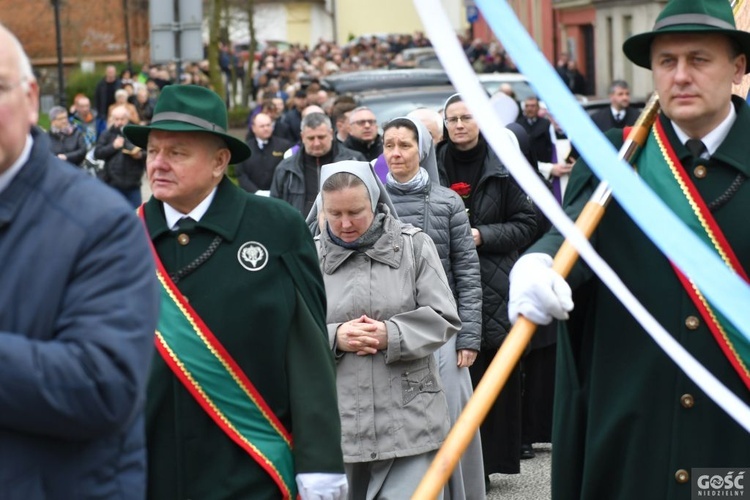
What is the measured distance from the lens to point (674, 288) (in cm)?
435

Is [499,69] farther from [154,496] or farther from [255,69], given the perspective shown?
[154,496]

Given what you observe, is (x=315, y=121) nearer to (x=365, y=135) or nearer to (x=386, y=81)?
(x=365, y=135)

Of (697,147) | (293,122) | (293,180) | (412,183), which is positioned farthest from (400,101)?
(697,147)

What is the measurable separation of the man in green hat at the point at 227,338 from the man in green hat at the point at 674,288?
0.82 metres

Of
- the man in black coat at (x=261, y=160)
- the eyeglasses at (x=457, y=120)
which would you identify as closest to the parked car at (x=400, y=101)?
the man in black coat at (x=261, y=160)

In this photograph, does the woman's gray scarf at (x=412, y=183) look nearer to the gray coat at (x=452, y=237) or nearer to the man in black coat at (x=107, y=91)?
the gray coat at (x=452, y=237)

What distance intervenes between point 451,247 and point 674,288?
10.4ft

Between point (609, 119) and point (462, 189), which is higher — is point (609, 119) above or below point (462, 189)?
above

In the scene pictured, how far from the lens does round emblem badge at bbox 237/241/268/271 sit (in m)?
4.70

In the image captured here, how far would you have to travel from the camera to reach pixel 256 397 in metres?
4.67

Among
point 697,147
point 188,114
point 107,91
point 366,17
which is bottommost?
point 697,147

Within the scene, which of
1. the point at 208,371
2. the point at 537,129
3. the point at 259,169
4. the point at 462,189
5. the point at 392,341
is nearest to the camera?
the point at 208,371

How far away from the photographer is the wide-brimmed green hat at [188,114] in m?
4.78

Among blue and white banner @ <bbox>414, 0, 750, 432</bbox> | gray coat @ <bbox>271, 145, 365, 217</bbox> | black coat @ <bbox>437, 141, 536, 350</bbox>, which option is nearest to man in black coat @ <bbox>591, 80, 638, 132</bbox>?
gray coat @ <bbox>271, 145, 365, 217</bbox>
